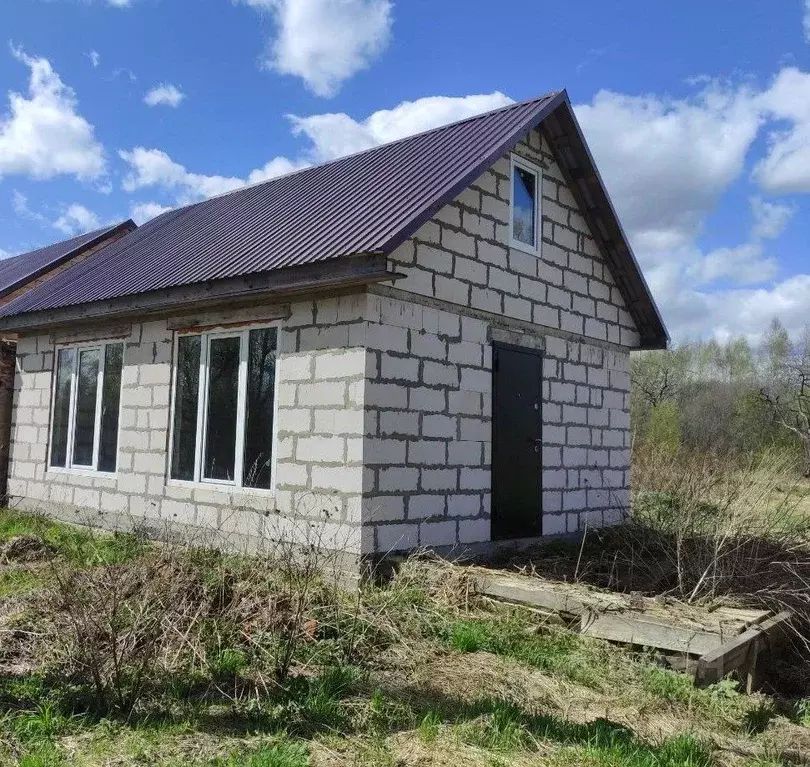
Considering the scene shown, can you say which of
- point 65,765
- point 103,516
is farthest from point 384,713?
point 103,516

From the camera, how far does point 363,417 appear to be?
731cm

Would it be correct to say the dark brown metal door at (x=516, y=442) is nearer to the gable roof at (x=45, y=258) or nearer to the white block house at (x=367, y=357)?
the white block house at (x=367, y=357)

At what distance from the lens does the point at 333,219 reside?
8.45 m

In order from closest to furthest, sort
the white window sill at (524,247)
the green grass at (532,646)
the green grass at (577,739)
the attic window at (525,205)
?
the green grass at (577,739) < the green grass at (532,646) < the white window sill at (524,247) < the attic window at (525,205)

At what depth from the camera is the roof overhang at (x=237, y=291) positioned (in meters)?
7.04

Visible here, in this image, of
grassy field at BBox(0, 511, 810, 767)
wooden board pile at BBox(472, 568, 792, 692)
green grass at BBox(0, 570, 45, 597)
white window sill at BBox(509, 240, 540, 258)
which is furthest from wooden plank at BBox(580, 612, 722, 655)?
green grass at BBox(0, 570, 45, 597)

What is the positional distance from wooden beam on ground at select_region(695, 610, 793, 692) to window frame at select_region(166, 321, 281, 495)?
4.43 m

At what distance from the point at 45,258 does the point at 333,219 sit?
1162 cm

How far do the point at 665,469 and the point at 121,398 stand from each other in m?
7.46

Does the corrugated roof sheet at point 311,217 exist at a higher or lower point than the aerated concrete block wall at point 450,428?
higher

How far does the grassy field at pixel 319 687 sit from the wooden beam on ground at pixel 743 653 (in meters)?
0.13

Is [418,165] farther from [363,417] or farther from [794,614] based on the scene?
[794,614]

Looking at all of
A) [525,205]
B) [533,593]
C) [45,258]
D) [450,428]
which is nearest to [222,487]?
[450,428]

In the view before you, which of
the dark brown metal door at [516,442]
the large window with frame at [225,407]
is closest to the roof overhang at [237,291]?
the large window with frame at [225,407]
